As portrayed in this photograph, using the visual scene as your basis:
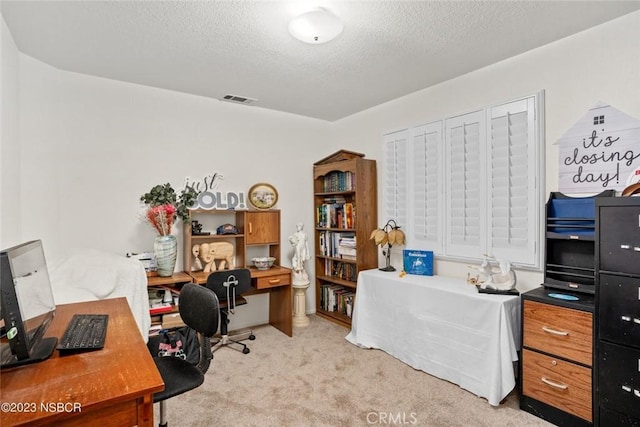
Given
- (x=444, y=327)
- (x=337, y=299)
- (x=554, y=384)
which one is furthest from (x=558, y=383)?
(x=337, y=299)

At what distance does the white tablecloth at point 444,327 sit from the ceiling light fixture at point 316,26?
1973 mm

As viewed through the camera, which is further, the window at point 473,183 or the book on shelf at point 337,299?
the book on shelf at point 337,299

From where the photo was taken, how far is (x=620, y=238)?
179 cm

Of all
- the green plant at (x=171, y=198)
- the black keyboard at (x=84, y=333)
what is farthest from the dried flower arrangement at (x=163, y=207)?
the black keyboard at (x=84, y=333)

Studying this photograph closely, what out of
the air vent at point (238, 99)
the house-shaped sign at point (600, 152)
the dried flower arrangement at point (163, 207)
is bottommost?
the dried flower arrangement at point (163, 207)

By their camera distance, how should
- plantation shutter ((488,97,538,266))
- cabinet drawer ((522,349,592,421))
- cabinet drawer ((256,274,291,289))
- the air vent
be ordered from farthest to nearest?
the air vent < cabinet drawer ((256,274,291,289)) < plantation shutter ((488,97,538,266)) < cabinet drawer ((522,349,592,421))

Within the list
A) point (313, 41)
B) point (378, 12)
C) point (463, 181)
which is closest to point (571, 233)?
point (463, 181)

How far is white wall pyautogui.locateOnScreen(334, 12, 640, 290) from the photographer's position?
209 centimetres

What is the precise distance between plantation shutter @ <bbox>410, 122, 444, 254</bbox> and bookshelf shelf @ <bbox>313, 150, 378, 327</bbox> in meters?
0.53

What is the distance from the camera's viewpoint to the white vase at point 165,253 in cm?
297

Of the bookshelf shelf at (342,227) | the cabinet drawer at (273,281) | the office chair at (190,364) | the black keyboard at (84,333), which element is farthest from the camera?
the bookshelf shelf at (342,227)

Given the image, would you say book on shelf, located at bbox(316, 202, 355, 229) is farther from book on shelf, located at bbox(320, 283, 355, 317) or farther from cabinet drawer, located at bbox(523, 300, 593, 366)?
cabinet drawer, located at bbox(523, 300, 593, 366)

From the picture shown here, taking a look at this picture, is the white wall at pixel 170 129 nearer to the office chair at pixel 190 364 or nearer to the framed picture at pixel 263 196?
the framed picture at pixel 263 196

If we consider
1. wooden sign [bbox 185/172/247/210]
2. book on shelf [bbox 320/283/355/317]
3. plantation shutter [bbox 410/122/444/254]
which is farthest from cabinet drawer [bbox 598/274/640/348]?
wooden sign [bbox 185/172/247/210]
